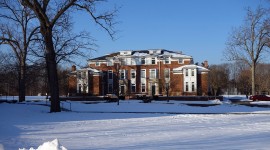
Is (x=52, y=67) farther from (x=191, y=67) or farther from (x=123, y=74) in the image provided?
(x=123, y=74)

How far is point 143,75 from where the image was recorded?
230 feet

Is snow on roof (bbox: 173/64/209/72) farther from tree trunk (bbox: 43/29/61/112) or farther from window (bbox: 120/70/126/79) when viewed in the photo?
tree trunk (bbox: 43/29/61/112)

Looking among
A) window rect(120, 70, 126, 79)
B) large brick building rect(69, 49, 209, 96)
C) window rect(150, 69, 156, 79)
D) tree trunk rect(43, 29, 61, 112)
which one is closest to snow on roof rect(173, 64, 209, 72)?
large brick building rect(69, 49, 209, 96)

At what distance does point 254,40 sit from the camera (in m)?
50.9

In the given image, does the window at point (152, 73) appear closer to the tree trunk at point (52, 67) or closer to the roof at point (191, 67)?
the roof at point (191, 67)

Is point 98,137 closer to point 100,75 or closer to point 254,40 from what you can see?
point 254,40

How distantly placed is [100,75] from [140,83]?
8183 mm

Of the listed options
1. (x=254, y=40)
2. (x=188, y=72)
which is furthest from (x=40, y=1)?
(x=188, y=72)

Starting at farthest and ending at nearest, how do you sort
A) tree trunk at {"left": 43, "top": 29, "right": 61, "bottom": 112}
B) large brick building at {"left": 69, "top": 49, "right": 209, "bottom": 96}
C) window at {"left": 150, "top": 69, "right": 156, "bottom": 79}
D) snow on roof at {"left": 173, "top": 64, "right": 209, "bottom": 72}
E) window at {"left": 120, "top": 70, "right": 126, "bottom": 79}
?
window at {"left": 120, "top": 70, "right": 126, "bottom": 79}
window at {"left": 150, "top": 69, "right": 156, "bottom": 79}
large brick building at {"left": 69, "top": 49, "right": 209, "bottom": 96}
snow on roof at {"left": 173, "top": 64, "right": 209, "bottom": 72}
tree trunk at {"left": 43, "top": 29, "right": 61, "bottom": 112}

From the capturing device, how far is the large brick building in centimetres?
6512

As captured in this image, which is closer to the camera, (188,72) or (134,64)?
(188,72)

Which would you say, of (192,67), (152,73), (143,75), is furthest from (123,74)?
(192,67)

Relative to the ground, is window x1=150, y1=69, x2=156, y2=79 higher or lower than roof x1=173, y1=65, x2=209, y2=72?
lower

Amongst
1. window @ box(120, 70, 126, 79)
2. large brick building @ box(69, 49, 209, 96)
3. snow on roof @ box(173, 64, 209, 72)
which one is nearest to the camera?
snow on roof @ box(173, 64, 209, 72)
